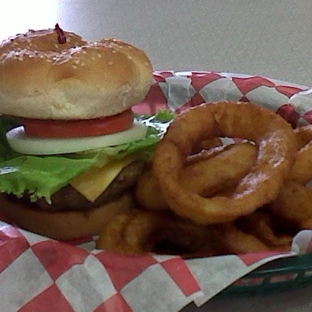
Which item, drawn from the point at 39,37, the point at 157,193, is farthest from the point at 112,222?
the point at 39,37

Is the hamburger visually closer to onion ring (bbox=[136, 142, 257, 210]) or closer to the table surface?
onion ring (bbox=[136, 142, 257, 210])

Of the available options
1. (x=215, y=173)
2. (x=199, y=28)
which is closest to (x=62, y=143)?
(x=215, y=173)

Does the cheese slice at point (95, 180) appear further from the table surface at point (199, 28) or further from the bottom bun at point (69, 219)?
the table surface at point (199, 28)

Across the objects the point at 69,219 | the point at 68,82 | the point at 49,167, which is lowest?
the point at 69,219

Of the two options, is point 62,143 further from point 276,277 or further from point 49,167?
point 276,277

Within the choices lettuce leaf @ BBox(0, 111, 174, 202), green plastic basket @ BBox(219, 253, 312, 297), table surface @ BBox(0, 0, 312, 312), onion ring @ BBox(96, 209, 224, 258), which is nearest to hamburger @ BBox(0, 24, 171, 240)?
lettuce leaf @ BBox(0, 111, 174, 202)

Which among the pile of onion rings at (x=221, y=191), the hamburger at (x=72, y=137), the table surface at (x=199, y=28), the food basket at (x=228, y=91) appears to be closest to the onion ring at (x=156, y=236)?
the pile of onion rings at (x=221, y=191)
